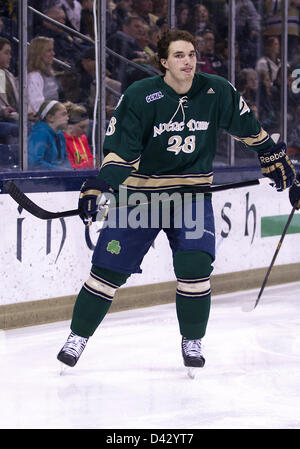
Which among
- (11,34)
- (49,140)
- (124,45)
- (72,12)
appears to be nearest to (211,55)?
(124,45)

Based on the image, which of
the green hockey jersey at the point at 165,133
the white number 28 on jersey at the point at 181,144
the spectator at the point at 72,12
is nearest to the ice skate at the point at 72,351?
the green hockey jersey at the point at 165,133

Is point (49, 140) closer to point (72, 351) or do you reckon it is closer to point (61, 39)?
point (61, 39)

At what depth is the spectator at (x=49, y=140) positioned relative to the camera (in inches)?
176

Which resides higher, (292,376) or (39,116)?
A: (39,116)

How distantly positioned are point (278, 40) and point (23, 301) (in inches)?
106

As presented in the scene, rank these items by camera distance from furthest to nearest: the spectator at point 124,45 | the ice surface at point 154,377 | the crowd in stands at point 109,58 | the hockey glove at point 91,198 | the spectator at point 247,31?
the spectator at point 247,31 < the spectator at point 124,45 < the crowd in stands at point 109,58 < the hockey glove at point 91,198 < the ice surface at point 154,377

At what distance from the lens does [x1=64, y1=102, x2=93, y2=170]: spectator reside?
15.4 feet

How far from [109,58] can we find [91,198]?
6.25ft

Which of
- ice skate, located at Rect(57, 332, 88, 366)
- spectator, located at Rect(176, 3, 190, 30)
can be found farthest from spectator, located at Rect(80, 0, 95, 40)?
ice skate, located at Rect(57, 332, 88, 366)

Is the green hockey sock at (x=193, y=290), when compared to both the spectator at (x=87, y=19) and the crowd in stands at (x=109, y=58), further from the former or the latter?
the spectator at (x=87, y=19)

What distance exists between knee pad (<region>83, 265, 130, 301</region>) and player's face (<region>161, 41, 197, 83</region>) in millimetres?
730
